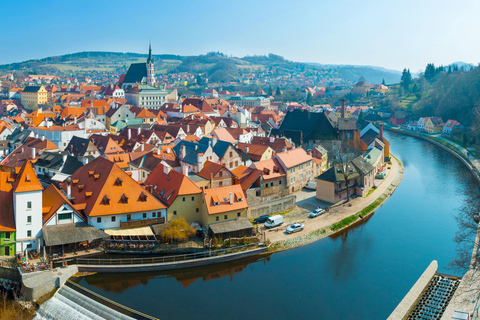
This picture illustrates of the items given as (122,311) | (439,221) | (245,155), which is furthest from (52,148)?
(439,221)

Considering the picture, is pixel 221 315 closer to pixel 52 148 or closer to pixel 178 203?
pixel 178 203

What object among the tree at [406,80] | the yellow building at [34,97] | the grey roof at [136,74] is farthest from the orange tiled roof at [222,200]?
the tree at [406,80]

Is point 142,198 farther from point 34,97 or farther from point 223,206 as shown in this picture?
point 34,97

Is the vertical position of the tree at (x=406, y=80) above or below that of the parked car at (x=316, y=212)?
above

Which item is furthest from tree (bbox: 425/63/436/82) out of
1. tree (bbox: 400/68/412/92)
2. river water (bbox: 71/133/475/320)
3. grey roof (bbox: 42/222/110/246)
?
grey roof (bbox: 42/222/110/246)

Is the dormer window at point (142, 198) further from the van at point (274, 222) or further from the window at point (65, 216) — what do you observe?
the van at point (274, 222)

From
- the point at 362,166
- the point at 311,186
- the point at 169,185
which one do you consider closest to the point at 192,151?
the point at 169,185
